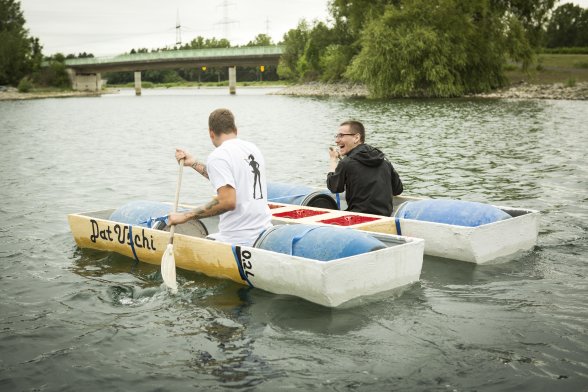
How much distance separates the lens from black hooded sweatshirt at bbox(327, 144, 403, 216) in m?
9.81

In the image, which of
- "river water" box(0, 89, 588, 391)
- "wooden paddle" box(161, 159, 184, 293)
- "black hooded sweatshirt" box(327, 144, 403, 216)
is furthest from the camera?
"black hooded sweatshirt" box(327, 144, 403, 216)

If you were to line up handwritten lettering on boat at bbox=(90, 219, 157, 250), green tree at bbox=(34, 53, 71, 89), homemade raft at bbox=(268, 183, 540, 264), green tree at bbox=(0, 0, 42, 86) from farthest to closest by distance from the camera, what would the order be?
green tree at bbox=(34, 53, 71, 89) < green tree at bbox=(0, 0, 42, 86) < handwritten lettering on boat at bbox=(90, 219, 157, 250) < homemade raft at bbox=(268, 183, 540, 264)

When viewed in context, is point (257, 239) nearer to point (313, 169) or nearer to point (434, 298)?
point (434, 298)

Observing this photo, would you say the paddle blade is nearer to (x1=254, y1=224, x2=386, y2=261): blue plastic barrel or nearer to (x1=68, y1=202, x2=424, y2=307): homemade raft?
(x1=68, y1=202, x2=424, y2=307): homemade raft

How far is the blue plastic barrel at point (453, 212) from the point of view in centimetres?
934

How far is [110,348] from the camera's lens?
6.82 m

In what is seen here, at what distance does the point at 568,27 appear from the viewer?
114m

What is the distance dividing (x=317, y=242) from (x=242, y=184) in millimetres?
1043

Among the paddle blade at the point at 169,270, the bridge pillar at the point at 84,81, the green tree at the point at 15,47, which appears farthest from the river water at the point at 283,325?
the bridge pillar at the point at 84,81

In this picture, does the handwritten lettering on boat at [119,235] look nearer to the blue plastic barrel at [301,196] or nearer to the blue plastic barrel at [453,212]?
the blue plastic barrel at [301,196]

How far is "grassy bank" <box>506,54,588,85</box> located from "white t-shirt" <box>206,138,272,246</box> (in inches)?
2082

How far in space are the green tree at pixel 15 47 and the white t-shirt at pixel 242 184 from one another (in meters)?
109

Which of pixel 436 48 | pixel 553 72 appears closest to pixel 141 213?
pixel 436 48

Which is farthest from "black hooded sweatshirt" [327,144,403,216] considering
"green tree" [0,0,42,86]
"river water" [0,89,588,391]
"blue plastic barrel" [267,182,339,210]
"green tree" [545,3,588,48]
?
"green tree" [545,3,588,48]
